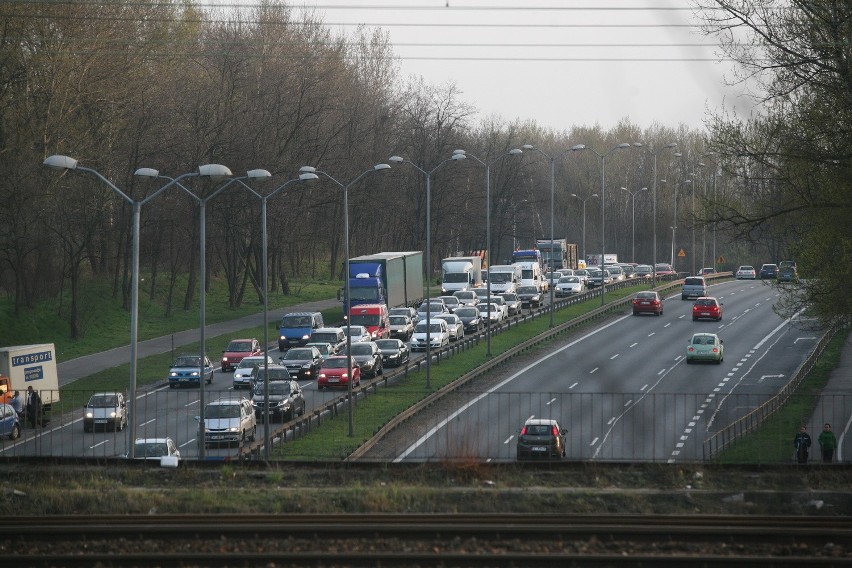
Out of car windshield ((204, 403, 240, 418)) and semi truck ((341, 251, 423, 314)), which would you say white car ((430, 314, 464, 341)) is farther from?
car windshield ((204, 403, 240, 418))

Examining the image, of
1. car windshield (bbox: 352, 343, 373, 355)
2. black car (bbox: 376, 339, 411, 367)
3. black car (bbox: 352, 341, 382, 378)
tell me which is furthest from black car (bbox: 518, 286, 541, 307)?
car windshield (bbox: 352, 343, 373, 355)

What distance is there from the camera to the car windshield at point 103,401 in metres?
31.4

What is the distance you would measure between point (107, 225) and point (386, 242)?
4314cm

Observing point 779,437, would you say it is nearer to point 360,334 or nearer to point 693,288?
point 360,334

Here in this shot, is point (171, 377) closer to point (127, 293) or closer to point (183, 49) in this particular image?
point (127, 293)

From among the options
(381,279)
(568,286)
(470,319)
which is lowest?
(470,319)

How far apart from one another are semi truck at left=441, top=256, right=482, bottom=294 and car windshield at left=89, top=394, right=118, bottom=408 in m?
37.9

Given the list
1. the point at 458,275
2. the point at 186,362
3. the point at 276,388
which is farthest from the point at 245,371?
the point at 458,275

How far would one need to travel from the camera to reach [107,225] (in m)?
59.1

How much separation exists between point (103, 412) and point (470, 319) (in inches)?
1068

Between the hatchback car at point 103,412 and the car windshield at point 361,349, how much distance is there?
38.7ft

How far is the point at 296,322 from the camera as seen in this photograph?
52.0m

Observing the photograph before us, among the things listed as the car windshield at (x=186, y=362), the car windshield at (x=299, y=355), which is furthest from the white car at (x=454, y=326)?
the car windshield at (x=186, y=362)

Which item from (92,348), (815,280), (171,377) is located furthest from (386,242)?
(815,280)
